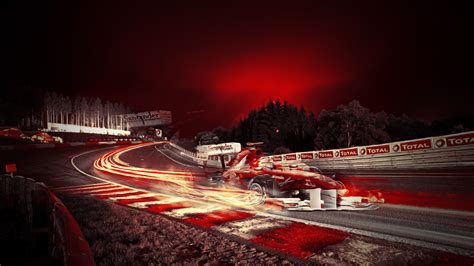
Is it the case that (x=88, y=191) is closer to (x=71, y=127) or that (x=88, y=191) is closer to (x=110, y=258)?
(x=110, y=258)

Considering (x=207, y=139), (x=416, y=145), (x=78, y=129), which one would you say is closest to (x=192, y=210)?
(x=416, y=145)

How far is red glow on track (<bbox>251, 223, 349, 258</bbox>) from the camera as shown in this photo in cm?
461

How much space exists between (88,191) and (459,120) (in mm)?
107268

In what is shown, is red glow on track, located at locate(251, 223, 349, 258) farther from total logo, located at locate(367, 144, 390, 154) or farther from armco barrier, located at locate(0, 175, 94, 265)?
total logo, located at locate(367, 144, 390, 154)

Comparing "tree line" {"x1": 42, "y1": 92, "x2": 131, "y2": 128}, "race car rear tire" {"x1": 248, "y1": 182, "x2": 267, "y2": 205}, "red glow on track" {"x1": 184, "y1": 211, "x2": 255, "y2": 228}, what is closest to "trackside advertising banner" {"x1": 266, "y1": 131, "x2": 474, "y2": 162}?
"race car rear tire" {"x1": 248, "y1": 182, "x2": 267, "y2": 205}

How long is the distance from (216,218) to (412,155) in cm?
1634

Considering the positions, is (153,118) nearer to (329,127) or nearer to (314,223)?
(329,127)

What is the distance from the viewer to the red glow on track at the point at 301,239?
461 centimetres

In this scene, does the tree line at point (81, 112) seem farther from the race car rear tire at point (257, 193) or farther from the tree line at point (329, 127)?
the race car rear tire at point (257, 193)

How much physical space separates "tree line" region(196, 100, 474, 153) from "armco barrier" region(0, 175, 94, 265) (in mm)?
36948

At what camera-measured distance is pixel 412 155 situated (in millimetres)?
17719

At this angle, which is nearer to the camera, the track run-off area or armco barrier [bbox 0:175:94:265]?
armco barrier [bbox 0:175:94:265]

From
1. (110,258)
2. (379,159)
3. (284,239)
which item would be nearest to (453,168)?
(379,159)

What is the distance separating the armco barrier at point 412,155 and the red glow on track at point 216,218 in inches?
219
